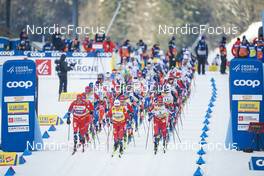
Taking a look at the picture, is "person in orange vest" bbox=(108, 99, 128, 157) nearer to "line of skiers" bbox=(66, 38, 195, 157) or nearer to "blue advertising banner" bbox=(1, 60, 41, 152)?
"line of skiers" bbox=(66, 38, 195, 157)

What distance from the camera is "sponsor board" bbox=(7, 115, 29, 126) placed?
Answer: 2538 cm

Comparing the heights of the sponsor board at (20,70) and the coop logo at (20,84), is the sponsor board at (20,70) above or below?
above

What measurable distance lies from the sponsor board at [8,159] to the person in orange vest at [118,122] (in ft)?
9.98

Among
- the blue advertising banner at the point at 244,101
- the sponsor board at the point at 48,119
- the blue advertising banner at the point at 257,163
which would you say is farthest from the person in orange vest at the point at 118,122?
the sponsor board at the point at 48,119

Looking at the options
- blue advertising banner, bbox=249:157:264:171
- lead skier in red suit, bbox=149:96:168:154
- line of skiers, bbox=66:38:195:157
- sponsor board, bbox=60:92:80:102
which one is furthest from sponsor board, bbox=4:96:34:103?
sponsor board, bbox=60:92:80:102

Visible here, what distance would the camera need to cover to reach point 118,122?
80.9 ft

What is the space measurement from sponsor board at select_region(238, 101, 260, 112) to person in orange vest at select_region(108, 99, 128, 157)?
11.6 ft

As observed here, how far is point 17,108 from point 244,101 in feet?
22.9

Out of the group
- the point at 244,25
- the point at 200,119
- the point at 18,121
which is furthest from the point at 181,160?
the point at 244,25

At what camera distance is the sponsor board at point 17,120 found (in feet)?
83.3

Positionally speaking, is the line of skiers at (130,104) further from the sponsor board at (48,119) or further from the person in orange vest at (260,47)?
the person in orange vest at (260,47)

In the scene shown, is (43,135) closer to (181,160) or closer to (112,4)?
(181,160)

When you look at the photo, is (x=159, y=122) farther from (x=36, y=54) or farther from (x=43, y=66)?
(x=43, y=66)

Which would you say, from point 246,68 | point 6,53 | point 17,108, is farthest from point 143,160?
point 6,53
